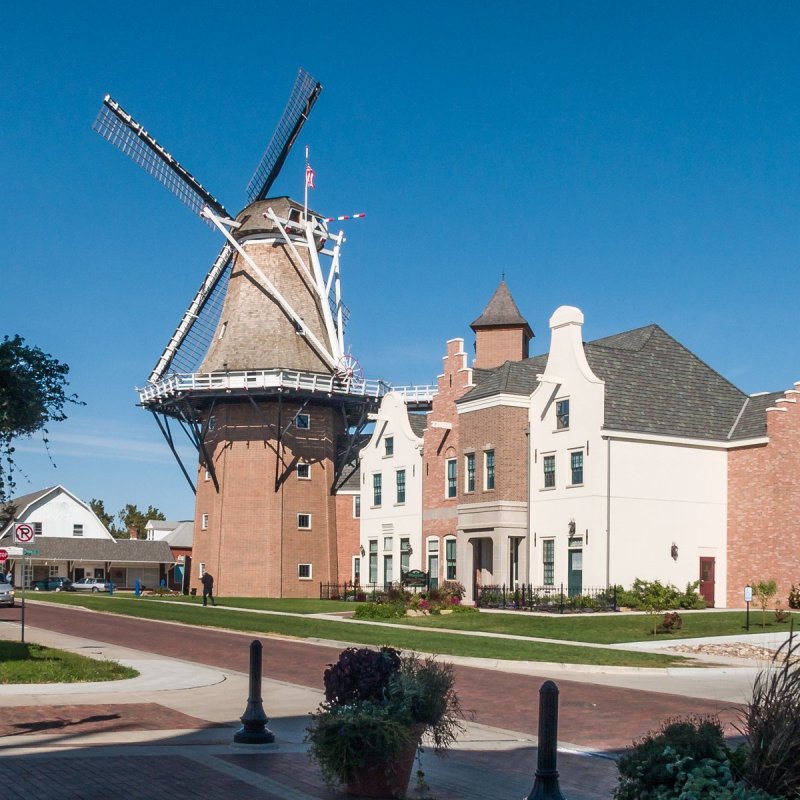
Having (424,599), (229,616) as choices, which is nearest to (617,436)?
(424,599)

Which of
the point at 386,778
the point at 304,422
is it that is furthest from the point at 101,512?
the point at 386,778

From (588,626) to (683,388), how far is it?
1605cm

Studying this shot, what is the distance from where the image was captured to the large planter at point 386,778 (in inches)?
375

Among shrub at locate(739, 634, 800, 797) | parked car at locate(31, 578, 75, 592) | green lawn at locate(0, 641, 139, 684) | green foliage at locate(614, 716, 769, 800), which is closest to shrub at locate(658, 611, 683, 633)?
green lawn at locate(0, 641, 139, 684)

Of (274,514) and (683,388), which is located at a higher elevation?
(683,388)

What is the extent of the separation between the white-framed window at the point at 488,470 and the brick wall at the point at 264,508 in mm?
16924

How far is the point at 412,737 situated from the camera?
959cm

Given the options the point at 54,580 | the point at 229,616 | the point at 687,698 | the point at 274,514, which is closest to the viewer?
the point at 687,698

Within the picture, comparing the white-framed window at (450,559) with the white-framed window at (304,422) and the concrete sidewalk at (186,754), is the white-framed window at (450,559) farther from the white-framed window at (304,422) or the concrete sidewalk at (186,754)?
the concrete sidewalk at (186,754)

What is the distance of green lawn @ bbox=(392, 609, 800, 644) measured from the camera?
30516 millimetres

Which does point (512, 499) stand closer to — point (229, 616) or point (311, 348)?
point (229, 616)

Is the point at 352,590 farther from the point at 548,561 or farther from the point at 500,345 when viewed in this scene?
the point at 548,561

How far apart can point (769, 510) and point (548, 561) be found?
28.7ft

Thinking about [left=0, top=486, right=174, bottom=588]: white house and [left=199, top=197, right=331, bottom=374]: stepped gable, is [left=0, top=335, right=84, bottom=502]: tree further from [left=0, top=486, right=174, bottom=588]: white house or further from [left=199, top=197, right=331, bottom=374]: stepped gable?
[left=0, top=486, right=174, bottom=588]: white house
